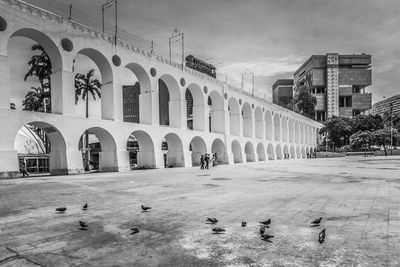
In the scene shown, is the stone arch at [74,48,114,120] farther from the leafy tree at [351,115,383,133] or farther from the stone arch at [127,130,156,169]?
the leafy tree at [351,115,383,133]

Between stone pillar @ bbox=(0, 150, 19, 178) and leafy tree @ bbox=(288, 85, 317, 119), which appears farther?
leafy tree @ bbox=(288, 85, 317, 119)

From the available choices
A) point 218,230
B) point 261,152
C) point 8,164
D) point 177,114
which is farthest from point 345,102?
point 218,230

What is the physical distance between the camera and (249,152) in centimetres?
5225

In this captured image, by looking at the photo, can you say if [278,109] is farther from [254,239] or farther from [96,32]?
[254,239]

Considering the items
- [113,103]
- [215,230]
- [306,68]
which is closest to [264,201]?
[215,230]

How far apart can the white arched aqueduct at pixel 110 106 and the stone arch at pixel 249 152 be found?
4321 millimetres

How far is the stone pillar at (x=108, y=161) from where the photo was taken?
2695 centimetres

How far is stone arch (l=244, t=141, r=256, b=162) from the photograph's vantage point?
51.2 metres

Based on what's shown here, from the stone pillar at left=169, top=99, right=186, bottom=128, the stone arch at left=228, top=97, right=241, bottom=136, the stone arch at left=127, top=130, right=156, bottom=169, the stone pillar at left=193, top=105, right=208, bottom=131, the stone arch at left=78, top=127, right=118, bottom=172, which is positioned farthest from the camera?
the stone arch at left=228, top=97, right=241, bottom=136

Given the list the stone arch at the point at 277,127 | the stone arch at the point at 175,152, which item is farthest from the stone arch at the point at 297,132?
Result: the stone arch at the point at 175,152

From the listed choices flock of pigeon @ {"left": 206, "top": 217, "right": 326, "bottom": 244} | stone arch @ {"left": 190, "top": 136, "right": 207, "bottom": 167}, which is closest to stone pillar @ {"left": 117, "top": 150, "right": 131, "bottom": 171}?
stone arch @ {"left": 190, "top": 136, "right": 207, "bottom": 167}

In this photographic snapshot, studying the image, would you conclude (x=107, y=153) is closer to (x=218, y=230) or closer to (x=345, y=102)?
(x=218, y=230)

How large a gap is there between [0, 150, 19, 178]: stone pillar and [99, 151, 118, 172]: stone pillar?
8249 millimetres

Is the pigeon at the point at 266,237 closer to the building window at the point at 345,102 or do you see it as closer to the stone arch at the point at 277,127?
the stone arch at the point at 277,127
